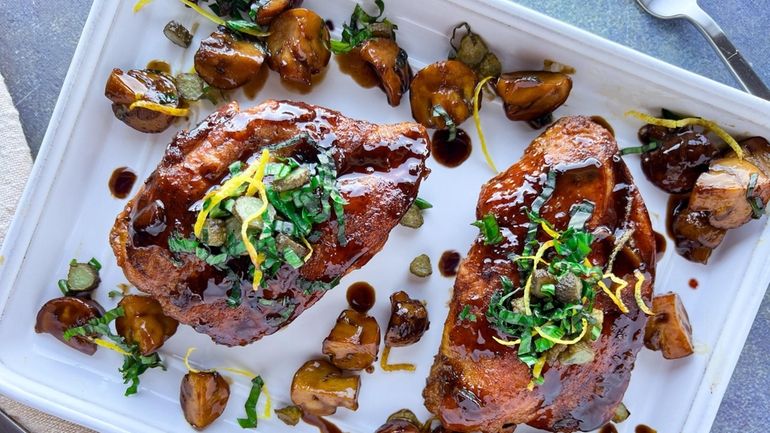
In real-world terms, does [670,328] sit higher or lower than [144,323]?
higher

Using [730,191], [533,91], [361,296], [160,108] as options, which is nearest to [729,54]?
[730,191]

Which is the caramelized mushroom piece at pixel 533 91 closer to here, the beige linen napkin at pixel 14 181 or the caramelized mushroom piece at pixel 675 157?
the caramelized mushroom piece at pixel 675 157

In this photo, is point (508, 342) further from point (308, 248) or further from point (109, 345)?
point (109, 345)

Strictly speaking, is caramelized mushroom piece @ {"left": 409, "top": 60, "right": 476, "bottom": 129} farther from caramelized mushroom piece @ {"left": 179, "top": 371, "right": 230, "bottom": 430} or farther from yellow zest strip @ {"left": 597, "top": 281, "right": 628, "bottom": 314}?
caramelized mushroom piece @ {"left": 179, "top": 371, "right": 230, "bottom": 430}

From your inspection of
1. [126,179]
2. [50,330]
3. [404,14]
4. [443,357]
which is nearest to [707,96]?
[404,14]

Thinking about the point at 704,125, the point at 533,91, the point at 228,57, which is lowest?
the point at 228,57
